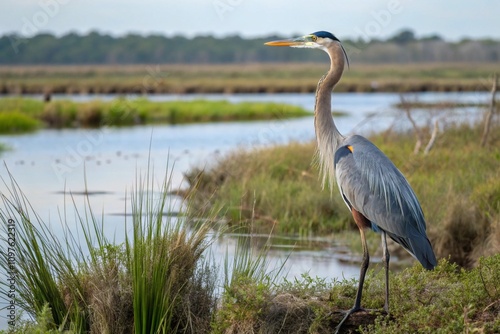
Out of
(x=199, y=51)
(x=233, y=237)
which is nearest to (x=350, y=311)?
(x=233, y=237)

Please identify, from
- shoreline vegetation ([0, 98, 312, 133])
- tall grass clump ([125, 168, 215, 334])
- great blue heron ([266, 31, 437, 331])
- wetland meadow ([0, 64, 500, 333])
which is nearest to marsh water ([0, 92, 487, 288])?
wetland meadow ([0, 64, 500, 333])

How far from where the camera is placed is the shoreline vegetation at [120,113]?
88.7 ft

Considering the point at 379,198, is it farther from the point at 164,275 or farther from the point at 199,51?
the point at 199,51

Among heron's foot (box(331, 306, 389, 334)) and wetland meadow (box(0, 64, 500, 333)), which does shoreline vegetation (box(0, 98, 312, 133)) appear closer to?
wetland meadow (box(0, 64, 500, 333))

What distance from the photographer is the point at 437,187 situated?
33.8 feet

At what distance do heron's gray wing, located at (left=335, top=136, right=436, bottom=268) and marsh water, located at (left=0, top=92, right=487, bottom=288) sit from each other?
67cm

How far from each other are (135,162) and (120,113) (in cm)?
1255

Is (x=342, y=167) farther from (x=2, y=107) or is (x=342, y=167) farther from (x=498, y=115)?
(x=2, y=107)

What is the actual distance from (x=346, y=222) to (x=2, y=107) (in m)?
19.9

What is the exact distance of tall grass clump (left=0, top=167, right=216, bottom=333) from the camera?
5480mm

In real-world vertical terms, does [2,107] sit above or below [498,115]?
below

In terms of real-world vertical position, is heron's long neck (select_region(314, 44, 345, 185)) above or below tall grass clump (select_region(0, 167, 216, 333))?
above

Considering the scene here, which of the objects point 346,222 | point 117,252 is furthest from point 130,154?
point 117,252

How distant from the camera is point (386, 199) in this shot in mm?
5730
